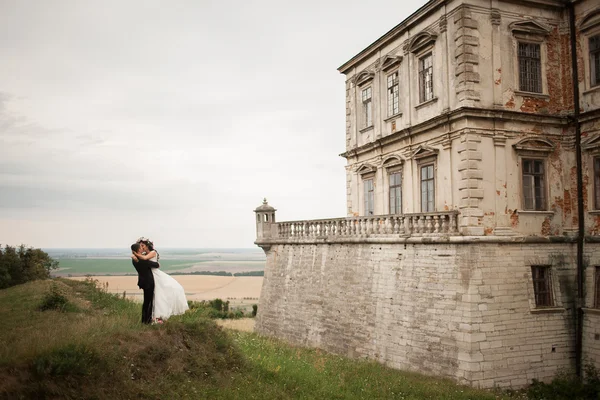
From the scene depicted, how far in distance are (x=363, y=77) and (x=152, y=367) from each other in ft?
60.3

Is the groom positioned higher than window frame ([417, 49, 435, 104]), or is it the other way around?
window frame ([417, 49, 435, 104])

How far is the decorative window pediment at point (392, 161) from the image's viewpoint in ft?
72.5

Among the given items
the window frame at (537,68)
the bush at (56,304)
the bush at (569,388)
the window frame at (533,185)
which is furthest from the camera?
the window frame at (537,68)

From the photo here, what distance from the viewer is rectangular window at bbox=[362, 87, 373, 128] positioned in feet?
82.3

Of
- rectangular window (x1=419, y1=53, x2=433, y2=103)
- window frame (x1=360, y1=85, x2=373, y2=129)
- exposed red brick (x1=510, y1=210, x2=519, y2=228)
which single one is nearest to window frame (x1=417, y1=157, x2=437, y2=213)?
rectangular window (x1=419, y1=53, x2=433, y2=103)

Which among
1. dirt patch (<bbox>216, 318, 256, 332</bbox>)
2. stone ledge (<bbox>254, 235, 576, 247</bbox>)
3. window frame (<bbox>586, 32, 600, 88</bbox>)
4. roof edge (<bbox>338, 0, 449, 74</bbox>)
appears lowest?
dirt patch (<bbox>216, 318, 256, 332</bbox>)

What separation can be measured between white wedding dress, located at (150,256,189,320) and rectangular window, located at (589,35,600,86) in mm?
15712

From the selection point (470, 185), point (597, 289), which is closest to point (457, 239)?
point (470, 185)

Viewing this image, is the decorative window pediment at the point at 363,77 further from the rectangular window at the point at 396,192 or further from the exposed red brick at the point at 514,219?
the exposed red brick at the point at 514,219

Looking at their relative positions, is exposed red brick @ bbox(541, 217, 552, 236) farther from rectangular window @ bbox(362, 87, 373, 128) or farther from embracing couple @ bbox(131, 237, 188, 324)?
embracing couple @ bbox(131, 237, 188, 324)

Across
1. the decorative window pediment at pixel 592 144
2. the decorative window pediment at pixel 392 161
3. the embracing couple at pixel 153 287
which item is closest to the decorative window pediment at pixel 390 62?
the decorative window pediment at pixel 392 161

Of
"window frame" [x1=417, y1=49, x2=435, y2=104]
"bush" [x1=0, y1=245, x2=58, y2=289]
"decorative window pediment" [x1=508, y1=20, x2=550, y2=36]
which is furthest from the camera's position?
"bush" [x1=0, y1=245, x2=58, y2=289]

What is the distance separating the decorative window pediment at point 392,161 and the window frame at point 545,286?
688cm

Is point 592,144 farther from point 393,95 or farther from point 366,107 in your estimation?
point 366,107
